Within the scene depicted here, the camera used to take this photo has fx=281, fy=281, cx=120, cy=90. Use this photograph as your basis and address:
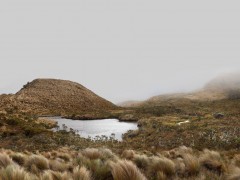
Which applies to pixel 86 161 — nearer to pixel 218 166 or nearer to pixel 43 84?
pixel 218 166

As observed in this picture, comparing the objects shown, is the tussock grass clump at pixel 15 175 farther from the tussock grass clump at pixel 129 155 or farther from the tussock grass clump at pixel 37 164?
the tussock grass clump at pixel 129 155

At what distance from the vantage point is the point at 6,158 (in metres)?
7.55

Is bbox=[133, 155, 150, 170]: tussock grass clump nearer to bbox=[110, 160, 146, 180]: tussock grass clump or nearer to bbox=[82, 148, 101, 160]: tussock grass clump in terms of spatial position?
bbox=[82, 148, 101, 160]: tussock grass clump

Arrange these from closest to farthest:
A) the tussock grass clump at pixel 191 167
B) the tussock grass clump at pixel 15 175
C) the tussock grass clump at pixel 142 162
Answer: the tussock grass clump at pixel 15 175, the tussock grass clump at pixel 191 167, the tussock grass clump at pixel 142 162

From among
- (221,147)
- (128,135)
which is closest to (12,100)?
(128,135)

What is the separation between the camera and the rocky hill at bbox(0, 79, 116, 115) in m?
62.5

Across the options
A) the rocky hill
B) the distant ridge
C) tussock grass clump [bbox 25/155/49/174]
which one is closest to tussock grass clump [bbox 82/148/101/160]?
tussock grass clump [bbox 25/155/49/174]

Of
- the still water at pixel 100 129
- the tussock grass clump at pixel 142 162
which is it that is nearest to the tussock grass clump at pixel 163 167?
the tussock grass clump at pixel 142 162

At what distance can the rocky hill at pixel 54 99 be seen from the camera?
205 ft

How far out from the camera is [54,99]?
71.1m

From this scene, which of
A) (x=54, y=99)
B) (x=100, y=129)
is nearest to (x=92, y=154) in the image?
(x=100, y=129)

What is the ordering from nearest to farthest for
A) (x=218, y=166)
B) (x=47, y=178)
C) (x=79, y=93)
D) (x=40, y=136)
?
(x=47, y=178)
(x=218, y=166)
(x=40, y=136)
(x=79, y=93)

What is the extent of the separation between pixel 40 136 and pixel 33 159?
51.0 ft

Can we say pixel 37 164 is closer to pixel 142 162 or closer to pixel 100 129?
pixel 142 162
